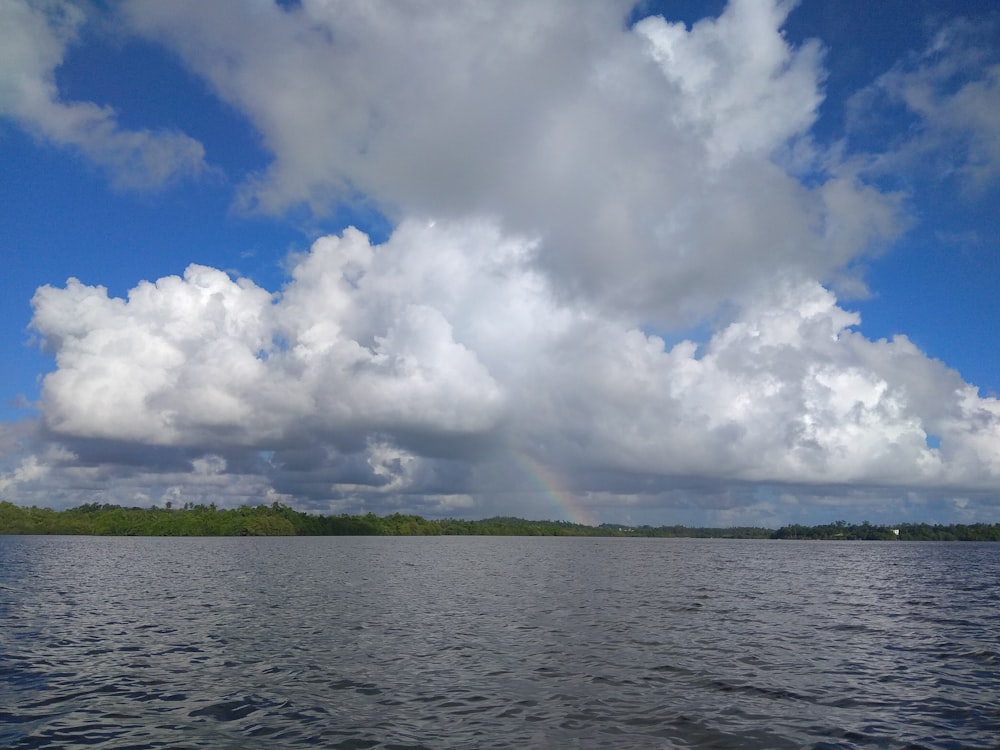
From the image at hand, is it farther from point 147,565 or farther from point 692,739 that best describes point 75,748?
point 147,565

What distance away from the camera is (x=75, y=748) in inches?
786

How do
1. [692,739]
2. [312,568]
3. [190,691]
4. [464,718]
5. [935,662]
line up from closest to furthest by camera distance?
[692,739], [464,718], [190,691], [935,662], [312,568]

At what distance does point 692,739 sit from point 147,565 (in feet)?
344

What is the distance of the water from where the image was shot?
72.9ft

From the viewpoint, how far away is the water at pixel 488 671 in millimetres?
22219

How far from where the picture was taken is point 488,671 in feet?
100

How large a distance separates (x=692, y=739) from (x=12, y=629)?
135 ft

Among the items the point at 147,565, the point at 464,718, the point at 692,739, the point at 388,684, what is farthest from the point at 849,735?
the point at 147,565

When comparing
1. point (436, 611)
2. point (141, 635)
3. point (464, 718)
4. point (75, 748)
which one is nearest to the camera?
point (75, 748)

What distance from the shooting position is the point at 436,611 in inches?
2008

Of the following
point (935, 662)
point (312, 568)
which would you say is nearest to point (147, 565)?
point (312, 568)

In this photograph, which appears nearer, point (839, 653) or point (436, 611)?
point (839, 653)

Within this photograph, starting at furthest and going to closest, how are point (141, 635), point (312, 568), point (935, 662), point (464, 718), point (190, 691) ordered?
point (312, 568) → point (141, 635) → point (935, 662) → point (190, 691) → point (464, 718)

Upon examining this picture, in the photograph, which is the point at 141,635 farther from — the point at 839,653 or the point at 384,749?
the point at 839,653
